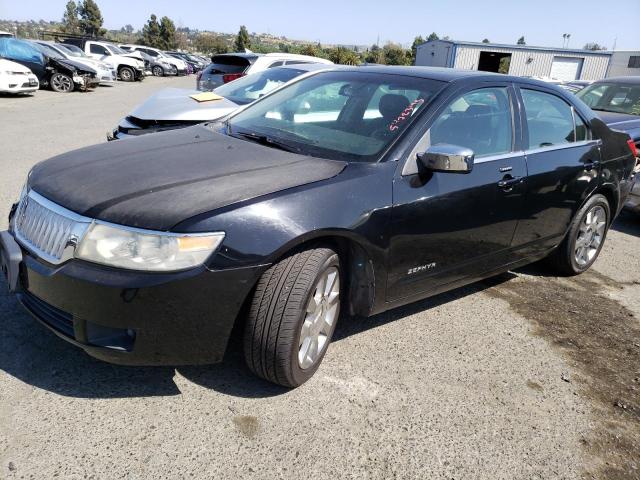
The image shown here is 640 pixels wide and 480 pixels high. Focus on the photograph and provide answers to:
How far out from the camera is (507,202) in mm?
3654

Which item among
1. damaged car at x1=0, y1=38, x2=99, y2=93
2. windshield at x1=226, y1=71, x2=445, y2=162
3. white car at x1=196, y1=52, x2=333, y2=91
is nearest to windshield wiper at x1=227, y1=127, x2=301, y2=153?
windshield at x1=226, y1=71, x2=445, y2=162

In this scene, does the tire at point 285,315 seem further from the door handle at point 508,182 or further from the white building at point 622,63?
the white building at point 622,63

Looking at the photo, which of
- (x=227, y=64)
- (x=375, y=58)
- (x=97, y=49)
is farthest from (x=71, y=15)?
(x=227, y=64)

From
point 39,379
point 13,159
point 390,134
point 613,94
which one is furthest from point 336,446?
point 613,94

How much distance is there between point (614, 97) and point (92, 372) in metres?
8.71

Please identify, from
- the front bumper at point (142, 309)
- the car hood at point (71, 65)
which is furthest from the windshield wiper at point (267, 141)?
the car hood at point (71, 65)

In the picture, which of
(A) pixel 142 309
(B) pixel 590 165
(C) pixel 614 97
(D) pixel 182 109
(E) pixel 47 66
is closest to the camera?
(A) pixel 142 309

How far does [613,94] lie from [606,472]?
7775mm

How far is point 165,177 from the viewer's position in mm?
2725

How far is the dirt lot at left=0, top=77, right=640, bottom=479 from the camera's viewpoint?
236 centimetres

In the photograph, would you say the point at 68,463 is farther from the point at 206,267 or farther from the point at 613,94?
the point at 613,94

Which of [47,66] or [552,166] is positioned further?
[47,66]

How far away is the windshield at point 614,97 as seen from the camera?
8.29 metres

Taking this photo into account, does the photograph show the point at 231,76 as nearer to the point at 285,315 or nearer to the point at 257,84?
the point at 257,84
